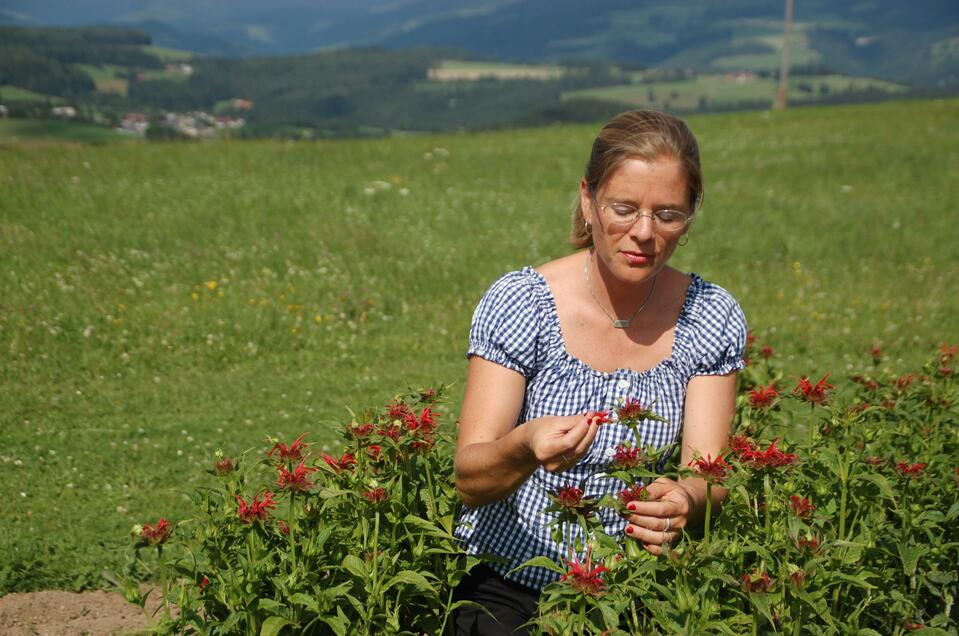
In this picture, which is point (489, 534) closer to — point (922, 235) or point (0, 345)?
point (0, 345)

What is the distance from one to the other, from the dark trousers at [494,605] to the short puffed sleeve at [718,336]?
1.00 meters

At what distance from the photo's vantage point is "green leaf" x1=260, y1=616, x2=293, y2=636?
2680mm

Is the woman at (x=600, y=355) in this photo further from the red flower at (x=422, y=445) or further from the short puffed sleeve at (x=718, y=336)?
the red flower at (x=422, y=445)

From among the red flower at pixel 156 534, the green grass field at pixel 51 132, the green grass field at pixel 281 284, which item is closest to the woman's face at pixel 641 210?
the red flower at pixel 156 534

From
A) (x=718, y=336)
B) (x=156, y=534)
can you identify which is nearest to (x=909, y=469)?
(x=718, y=336)

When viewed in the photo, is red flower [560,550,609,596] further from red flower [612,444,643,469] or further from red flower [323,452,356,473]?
red flower [323,452,356,473]

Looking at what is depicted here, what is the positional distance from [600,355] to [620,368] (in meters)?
0.08

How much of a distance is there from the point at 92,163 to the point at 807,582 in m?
14.1

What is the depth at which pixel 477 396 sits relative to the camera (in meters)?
3.31

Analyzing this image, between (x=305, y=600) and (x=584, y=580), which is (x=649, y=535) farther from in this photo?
(x=305, y=600)

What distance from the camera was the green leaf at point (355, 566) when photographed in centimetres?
279

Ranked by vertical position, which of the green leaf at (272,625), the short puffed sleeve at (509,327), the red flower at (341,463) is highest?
the short puffed sleeve at (509,327)

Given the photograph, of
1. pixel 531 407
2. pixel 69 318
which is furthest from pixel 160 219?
pixel 531 407

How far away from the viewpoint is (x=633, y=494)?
2.63 m
